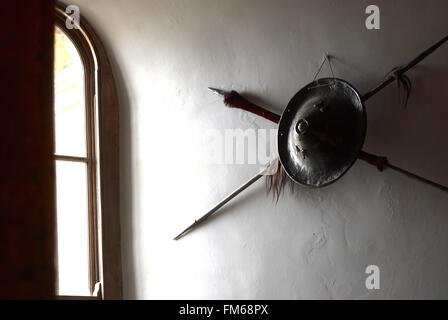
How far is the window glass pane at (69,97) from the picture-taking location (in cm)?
288

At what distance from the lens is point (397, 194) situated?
84.0 inches

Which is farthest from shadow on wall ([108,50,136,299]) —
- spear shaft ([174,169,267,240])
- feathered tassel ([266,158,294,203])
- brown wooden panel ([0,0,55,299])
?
brown wooden panel ([0,0,55,299])

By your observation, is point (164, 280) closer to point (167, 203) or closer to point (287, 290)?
point (167, 203)

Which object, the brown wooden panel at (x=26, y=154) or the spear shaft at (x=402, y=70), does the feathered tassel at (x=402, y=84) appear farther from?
the brown wooden panel at (x=26, y=154)

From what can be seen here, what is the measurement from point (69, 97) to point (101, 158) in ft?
1.13

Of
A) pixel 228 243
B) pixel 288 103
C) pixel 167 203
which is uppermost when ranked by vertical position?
pixel 288 103

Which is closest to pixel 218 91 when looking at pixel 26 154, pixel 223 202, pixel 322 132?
pixel 223 202

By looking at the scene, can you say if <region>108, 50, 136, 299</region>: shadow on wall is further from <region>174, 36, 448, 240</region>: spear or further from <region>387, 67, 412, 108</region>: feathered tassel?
<region>387, 67, 412, 108</region>: feathered tassel

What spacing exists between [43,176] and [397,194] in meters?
1.68

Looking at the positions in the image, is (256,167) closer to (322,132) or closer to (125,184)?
(322,132)

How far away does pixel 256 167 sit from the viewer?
2.52 metres

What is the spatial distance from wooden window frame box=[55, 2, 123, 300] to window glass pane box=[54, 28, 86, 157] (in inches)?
1.0
